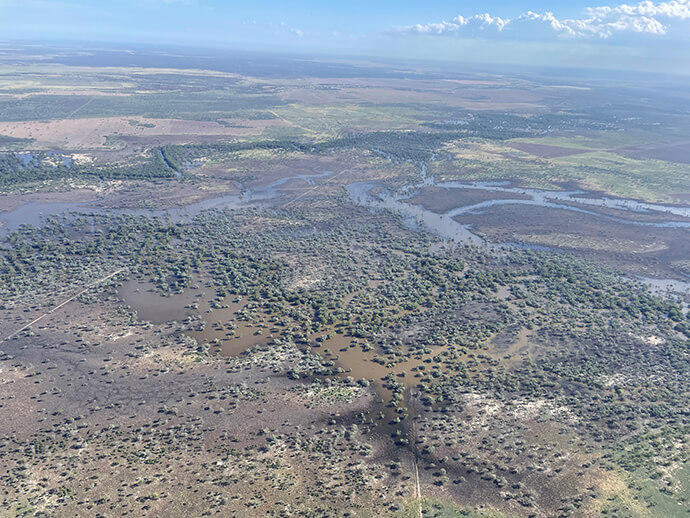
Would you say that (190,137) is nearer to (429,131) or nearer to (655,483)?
(429,131)

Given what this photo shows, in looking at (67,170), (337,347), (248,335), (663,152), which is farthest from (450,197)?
(663,152)

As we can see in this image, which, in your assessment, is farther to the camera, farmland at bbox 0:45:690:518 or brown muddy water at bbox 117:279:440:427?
brown muddy water at bbox 117:279:440:427

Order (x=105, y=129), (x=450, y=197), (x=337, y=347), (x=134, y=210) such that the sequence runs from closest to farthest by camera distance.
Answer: (x=337, y=347)
(x=134, y=210)
(x=450, y=197)
(x=105, y=129)

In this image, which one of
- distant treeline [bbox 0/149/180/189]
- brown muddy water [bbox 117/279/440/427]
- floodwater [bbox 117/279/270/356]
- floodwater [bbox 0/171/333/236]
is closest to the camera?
brown muddy water [bbox 117/279/440/427]

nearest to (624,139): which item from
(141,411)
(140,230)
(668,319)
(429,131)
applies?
(429,131)

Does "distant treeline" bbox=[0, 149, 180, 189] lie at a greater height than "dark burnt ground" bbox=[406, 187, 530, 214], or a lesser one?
greater

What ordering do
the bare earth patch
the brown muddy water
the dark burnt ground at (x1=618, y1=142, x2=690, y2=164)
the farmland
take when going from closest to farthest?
the farmland
the brown muddy water
the bare earth patch
the dark burnt ground at (x1=618, y1=142, x2=690, y2=164)

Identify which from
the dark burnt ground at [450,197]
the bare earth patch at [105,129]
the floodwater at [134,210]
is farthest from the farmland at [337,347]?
the bare earth patch at [105,129]

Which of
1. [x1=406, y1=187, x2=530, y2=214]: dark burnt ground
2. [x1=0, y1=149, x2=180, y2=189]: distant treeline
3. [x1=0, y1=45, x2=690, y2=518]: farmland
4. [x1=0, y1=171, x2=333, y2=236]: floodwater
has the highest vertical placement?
[x1=0, y1=149, x2=180, y2=189]: distant treeline

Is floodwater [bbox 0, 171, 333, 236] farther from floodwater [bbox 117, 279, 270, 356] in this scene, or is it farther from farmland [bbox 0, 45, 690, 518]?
floodwater [bbox 117, 279, 270, 356]

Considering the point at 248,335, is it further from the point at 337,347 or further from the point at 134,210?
the point at 134,210

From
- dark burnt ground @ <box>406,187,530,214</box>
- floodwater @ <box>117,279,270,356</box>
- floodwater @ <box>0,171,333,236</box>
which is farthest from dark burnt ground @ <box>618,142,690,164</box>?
floodwater @ <box>117,279,270,356</box>
